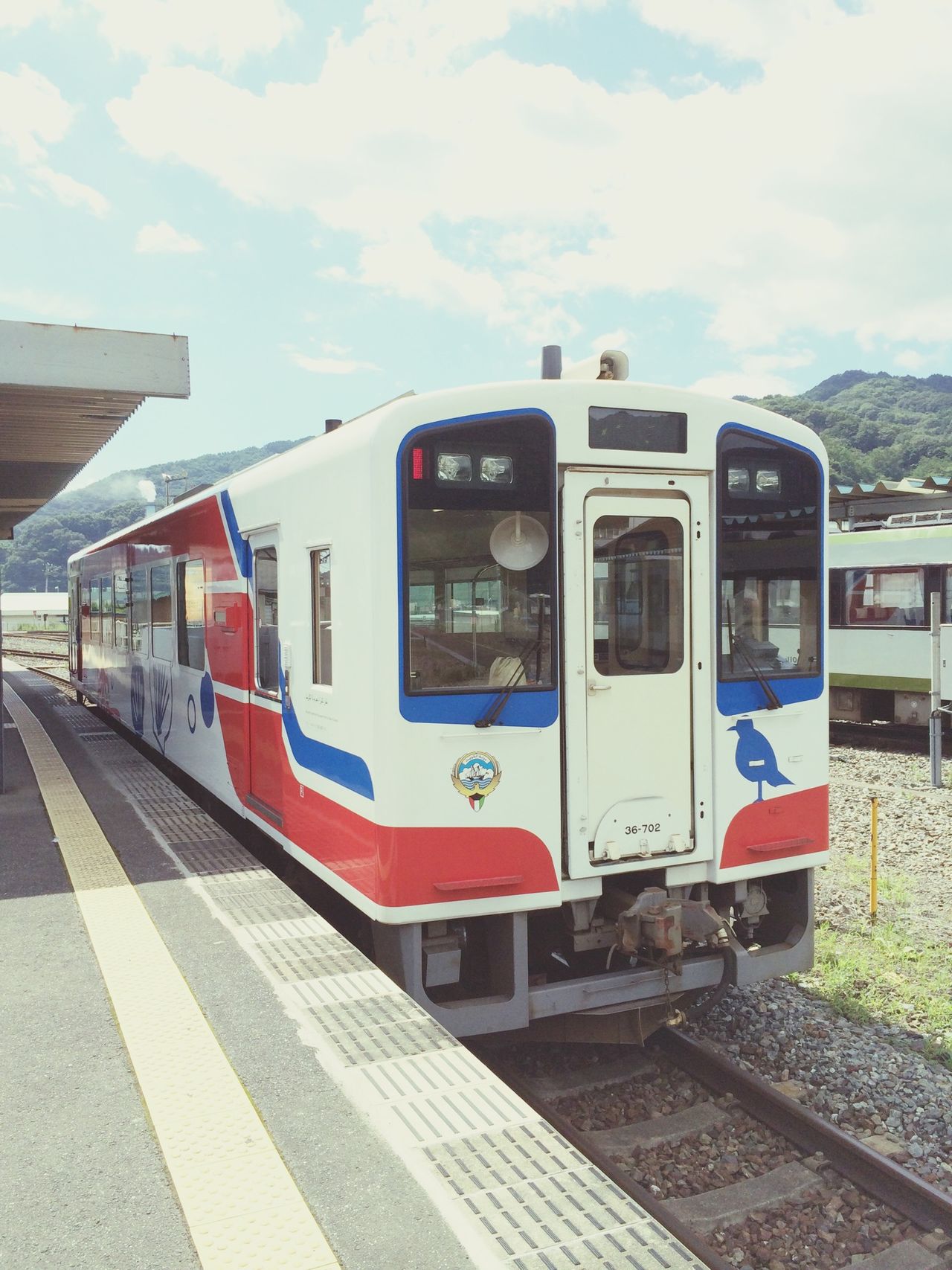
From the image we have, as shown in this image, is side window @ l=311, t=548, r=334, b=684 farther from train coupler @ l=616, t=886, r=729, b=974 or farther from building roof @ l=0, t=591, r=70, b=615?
building roof @ l=0, t=591, r=70, b=615

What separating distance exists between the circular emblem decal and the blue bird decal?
4.09ft

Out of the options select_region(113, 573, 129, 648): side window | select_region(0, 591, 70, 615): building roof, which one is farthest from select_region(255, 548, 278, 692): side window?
select_region(0, 591, 70, 615): building roof

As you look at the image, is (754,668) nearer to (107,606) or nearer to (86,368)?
(86,368)

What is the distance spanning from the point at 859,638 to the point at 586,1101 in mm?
12249

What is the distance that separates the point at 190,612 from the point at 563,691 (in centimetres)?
454

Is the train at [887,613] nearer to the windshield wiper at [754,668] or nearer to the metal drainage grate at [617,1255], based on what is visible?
the windshield wiper at [754,668]

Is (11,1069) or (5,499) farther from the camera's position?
(5,499)

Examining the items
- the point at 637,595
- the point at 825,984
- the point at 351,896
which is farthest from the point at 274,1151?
the point at 825,984

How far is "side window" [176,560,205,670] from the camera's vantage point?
25.7 feet

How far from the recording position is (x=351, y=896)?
4812 millimetres

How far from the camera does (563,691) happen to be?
461cm

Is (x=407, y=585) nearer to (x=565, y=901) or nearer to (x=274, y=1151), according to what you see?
(x=565, y=901)

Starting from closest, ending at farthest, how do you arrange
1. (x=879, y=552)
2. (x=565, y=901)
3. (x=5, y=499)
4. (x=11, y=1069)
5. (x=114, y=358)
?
(x=11, y=1069) < (x=565, y=901) < (x=114, y=358) < (x=879, y=552) < (x=5, y=499)

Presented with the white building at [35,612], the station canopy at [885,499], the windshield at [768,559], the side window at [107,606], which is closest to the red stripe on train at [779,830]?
the windshield at [768,559]
